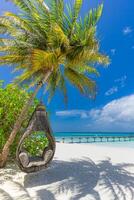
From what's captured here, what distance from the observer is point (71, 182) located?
1326 cm

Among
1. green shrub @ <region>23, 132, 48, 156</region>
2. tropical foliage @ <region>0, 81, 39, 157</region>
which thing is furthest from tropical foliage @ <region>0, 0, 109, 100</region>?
green shrub @ <region>23, 132, 48, 156</region>

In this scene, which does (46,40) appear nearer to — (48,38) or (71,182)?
(48,38)

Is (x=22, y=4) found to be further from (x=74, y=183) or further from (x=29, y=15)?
(x=74, y=183)

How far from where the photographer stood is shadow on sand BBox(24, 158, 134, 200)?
1189 centimetres

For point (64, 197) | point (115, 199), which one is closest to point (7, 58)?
point (64, 197)

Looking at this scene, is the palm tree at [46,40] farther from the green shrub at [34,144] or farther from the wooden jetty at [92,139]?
the wooden jetty at [92,139]

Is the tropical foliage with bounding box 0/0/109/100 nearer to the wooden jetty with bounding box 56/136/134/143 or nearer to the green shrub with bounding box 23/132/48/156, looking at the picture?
the green shrub with bounding box 23/132/48/156

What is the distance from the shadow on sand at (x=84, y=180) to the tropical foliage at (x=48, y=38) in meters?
4.12

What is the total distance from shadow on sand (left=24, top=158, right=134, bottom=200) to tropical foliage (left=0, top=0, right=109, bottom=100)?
4.12m

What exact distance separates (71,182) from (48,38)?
212 inches

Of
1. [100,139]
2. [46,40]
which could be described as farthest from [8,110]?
[100,139]

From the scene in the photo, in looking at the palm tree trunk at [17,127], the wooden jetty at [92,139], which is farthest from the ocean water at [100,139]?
the palm tree trunk at [17,127]

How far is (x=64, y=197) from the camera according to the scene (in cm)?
1140

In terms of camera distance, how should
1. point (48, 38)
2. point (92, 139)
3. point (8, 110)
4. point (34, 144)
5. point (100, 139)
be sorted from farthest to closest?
1. point (92, 139)
2. point (100, 139)
3. point (34, 144)
4. point (8, 110)
5. point (48, 38)
